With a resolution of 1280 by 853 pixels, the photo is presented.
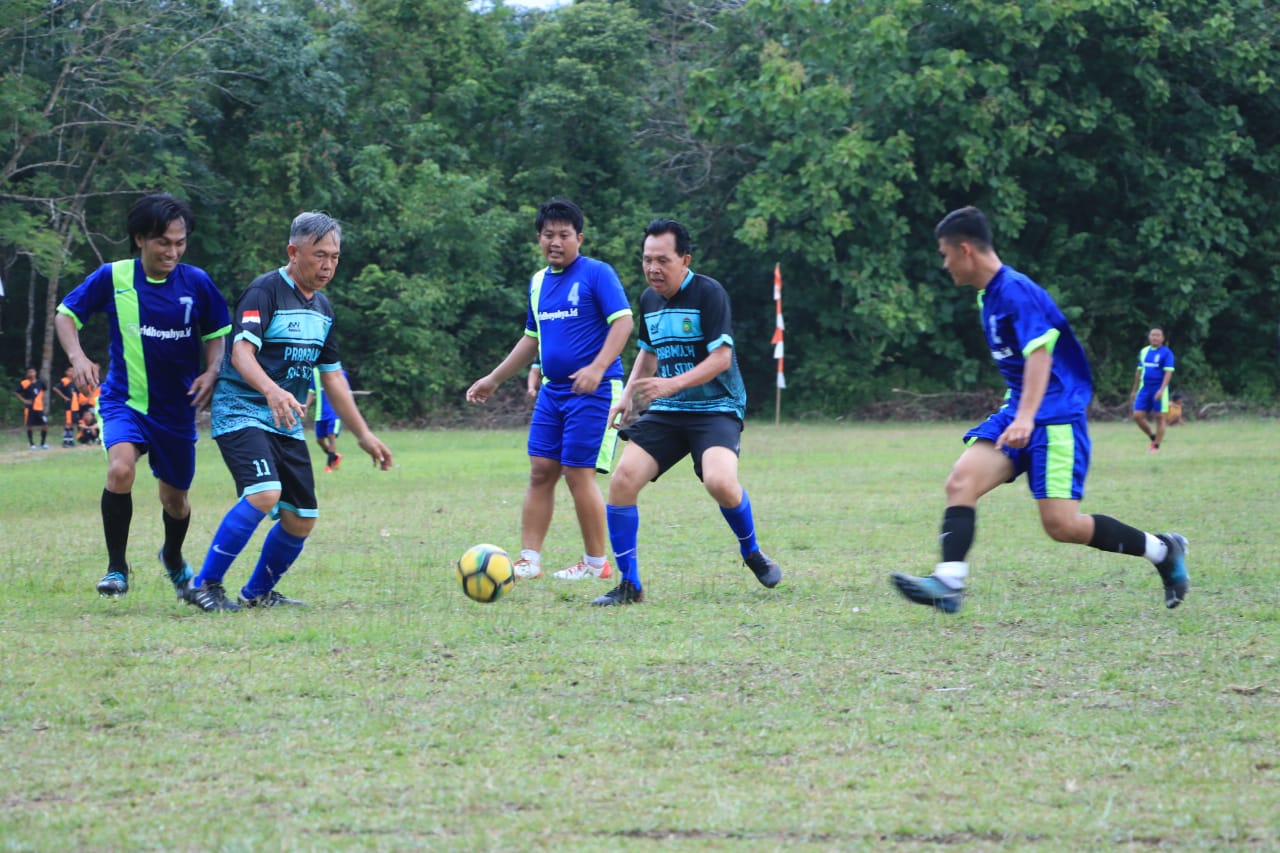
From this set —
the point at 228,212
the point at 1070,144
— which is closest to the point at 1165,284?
the point at 1070,144

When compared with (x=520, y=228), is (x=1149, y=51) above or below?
above

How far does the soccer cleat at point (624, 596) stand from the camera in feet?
23.4

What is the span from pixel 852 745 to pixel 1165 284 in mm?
30729

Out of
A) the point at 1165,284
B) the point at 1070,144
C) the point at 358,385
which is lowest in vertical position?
the point at 358,385

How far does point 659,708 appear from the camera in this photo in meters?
4.79

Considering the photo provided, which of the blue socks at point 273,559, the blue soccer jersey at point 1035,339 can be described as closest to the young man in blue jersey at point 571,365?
the blue socks at point 273,559

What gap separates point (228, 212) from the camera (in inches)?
1288

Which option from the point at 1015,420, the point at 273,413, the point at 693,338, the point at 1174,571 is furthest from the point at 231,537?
the point at 1174,571

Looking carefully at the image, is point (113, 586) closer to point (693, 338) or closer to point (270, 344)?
point (270, 344)

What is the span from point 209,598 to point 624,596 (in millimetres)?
2030

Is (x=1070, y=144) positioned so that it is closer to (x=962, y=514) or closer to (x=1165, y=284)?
(x=1165, y=284)

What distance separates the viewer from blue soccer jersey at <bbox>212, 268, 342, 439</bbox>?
6.79m

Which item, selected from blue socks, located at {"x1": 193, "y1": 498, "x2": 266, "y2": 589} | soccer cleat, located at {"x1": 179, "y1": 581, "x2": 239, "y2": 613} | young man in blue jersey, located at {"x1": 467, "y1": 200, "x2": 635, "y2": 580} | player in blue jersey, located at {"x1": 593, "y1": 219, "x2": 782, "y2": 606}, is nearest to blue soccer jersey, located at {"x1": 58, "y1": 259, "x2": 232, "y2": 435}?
blue socks, located at {"x1": 193, "y1": 498, "x2": 266, "y2": 589}

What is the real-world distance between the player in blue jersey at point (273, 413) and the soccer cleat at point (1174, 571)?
3697 millimetres
